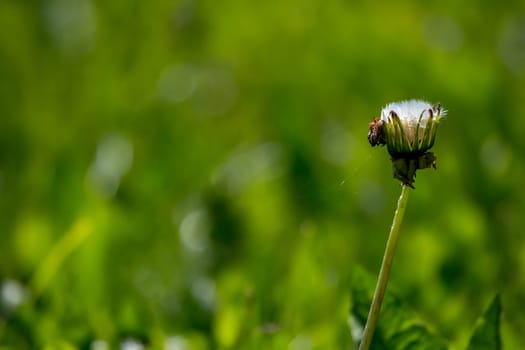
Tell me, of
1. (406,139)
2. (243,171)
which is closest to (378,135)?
(406,139)

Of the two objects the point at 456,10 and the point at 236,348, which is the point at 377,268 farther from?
the point at 456,10

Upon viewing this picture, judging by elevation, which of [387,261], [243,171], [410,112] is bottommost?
[387,261]

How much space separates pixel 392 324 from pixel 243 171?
1.25 meters

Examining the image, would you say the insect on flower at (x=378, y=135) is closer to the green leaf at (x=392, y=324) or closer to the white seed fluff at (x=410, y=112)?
the white seed fluff at (x=410, y=112)

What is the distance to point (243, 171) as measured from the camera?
2.51m

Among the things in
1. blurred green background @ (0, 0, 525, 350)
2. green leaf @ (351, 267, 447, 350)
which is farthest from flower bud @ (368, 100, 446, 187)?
blurred green background @ (0, 0, 525, 350)

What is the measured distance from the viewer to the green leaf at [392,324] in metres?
1.29

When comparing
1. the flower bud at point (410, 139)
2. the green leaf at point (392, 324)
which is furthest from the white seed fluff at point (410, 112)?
the green leaf at point (392, 324)

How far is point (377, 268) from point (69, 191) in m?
0.67

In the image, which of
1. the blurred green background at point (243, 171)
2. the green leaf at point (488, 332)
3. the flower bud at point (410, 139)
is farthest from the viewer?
the blurred green background at point (243, 171)

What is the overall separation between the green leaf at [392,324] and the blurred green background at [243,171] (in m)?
0.22

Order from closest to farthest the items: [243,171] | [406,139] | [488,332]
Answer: [406,139], [488,332], [243,171]

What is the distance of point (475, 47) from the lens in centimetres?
316

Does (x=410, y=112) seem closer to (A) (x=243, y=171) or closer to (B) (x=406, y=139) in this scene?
(B) (x=406, y=139)
